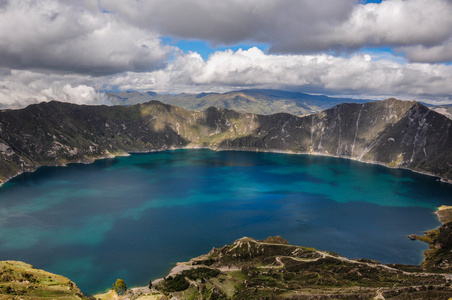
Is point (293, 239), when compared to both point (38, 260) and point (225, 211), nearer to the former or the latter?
point (225, 211)

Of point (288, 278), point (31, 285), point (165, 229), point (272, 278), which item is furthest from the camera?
point (165, 229)

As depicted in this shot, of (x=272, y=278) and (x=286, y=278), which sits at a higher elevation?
(x=286, y=278)

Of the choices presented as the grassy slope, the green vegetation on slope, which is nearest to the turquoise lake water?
the green vegetation on slope

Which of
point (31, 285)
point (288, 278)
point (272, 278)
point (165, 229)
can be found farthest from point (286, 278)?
point (31, 285)

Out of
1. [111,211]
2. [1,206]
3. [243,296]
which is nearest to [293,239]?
[243,296]

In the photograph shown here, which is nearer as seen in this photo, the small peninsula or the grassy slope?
the grassy slope

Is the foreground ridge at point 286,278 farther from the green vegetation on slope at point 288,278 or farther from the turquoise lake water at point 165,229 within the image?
the turquoise lake water at point 165,229

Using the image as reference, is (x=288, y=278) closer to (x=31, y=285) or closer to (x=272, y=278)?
(x=272, y=278)

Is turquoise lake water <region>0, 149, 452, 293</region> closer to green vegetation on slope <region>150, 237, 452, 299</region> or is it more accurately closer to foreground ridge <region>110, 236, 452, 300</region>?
foreground ridge <region>110, 236, 452, 300</region>

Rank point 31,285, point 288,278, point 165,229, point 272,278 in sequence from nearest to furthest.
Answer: point 31,285, point 288,278, point 272,278, point 165,229

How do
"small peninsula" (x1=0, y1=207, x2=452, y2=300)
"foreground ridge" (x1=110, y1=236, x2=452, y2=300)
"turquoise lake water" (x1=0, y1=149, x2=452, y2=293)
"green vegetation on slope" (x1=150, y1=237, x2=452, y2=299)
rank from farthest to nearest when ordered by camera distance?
"turquoise lake water" (x1=0, y1=149, x2=452, y2=293)
"foreground ridge" (x1=110, y1=236, x2=452, y2=300)
"green vegetation on slope" (x1=150, y1=237, x2=452, y2=299)
"small peninsula" (x1=0, y1=207, x2=452, y2=300)

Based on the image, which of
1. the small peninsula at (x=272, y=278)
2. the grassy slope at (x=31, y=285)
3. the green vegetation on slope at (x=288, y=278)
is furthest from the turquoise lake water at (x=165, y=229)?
the grassy slope at (x=31, y=285)

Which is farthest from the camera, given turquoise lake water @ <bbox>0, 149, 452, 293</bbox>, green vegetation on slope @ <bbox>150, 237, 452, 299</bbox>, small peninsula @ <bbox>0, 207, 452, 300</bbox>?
turquoise lake water @ <bbox>0, 149, 452, 293</bbox>
